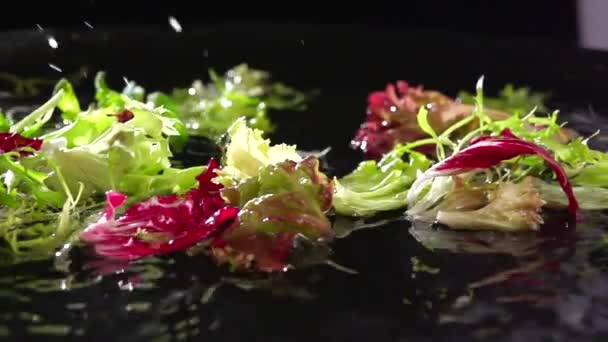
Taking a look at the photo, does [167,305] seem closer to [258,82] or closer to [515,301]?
[515,301]

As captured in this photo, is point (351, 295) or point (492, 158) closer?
point (351, 295)

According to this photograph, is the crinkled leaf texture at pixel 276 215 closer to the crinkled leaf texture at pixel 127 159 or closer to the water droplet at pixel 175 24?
the crinkled leaf texture at pixel 127 159

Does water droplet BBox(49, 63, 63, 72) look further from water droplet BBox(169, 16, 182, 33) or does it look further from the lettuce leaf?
the lettuce leaf

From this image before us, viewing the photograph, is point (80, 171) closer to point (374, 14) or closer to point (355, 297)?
point (355, 297)

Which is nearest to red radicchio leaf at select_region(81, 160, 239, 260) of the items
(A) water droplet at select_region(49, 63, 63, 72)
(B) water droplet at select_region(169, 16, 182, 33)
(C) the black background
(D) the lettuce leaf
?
(D) the lettuce leaf

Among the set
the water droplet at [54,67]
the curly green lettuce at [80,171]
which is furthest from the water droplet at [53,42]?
the curly green lettuce at [80,171]

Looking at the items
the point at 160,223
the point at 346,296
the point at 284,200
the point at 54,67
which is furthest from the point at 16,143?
the point at 54,67

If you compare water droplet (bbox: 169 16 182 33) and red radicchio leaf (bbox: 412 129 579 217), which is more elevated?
water droplet (bbox: 169 16 182 33)
